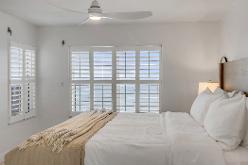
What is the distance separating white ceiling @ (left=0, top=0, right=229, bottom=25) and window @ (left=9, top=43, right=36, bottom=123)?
2.07 feet

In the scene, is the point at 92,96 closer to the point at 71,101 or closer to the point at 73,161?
the point at 71,101

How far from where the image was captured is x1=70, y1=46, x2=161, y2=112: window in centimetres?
532

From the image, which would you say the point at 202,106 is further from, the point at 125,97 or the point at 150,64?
the point at 125,97

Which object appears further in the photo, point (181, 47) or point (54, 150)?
point (181, 47)

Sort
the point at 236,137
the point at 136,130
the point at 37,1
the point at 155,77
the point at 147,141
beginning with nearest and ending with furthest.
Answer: the point at 236,137 → the point at 147,141 → the point at 136,130 → the point at 37,1 → the point at 155,77

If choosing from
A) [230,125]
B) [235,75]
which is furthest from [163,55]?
[230,125]

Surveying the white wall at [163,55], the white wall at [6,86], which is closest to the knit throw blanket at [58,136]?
the white wall at [6,86]

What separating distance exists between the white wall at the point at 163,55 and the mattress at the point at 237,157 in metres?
2.96

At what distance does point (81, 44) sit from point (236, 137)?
3783 millimetres

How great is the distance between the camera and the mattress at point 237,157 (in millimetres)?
2156

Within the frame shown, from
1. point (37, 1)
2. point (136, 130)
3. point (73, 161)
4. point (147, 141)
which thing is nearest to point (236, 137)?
point (147, 141)

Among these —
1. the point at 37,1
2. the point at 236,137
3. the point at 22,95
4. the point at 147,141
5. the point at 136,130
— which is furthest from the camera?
the point at 22,95

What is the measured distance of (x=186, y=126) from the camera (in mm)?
3100

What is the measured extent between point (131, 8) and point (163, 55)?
1.41 metres
